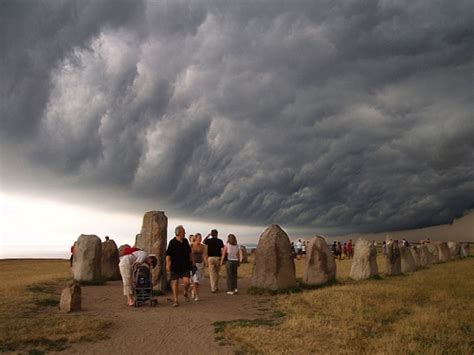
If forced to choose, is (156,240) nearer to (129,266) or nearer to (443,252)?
(129,266)

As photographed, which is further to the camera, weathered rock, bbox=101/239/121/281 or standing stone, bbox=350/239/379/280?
weathered rock, bbox=101/239/121/281

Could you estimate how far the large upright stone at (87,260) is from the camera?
21.1 meters

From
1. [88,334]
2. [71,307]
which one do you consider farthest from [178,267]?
[88,334]

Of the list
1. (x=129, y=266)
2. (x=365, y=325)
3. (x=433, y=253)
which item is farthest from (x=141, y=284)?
(x=433, y=253)

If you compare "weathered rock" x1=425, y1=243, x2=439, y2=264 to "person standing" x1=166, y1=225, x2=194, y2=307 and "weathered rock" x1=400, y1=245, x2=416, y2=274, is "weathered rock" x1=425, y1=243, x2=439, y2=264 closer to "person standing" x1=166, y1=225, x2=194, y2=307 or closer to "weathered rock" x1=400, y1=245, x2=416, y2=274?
"weathered rock" x1=400, y1=245, x2=416, y2=274

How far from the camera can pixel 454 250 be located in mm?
44031

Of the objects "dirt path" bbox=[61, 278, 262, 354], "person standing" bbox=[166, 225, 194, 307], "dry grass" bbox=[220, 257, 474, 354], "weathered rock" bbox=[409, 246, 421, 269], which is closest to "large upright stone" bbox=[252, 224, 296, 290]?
"dirt path" bbox=[61, 278, 262, 354]

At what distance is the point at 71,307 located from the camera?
13.3 meters

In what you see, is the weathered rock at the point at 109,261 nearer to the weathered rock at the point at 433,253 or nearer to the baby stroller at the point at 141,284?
the baby stroller at the point at 141,284

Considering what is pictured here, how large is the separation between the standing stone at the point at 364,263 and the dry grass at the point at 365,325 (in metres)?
6.16

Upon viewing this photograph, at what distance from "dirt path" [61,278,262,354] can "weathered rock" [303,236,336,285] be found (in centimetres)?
337

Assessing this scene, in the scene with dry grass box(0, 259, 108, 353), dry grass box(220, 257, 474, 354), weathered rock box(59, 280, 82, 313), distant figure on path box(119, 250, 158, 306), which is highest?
distant figure on path box(119, 250, 158, 306)

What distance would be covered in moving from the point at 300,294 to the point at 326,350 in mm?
7750

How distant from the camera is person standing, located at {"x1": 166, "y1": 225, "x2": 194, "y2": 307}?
46.4 feet
